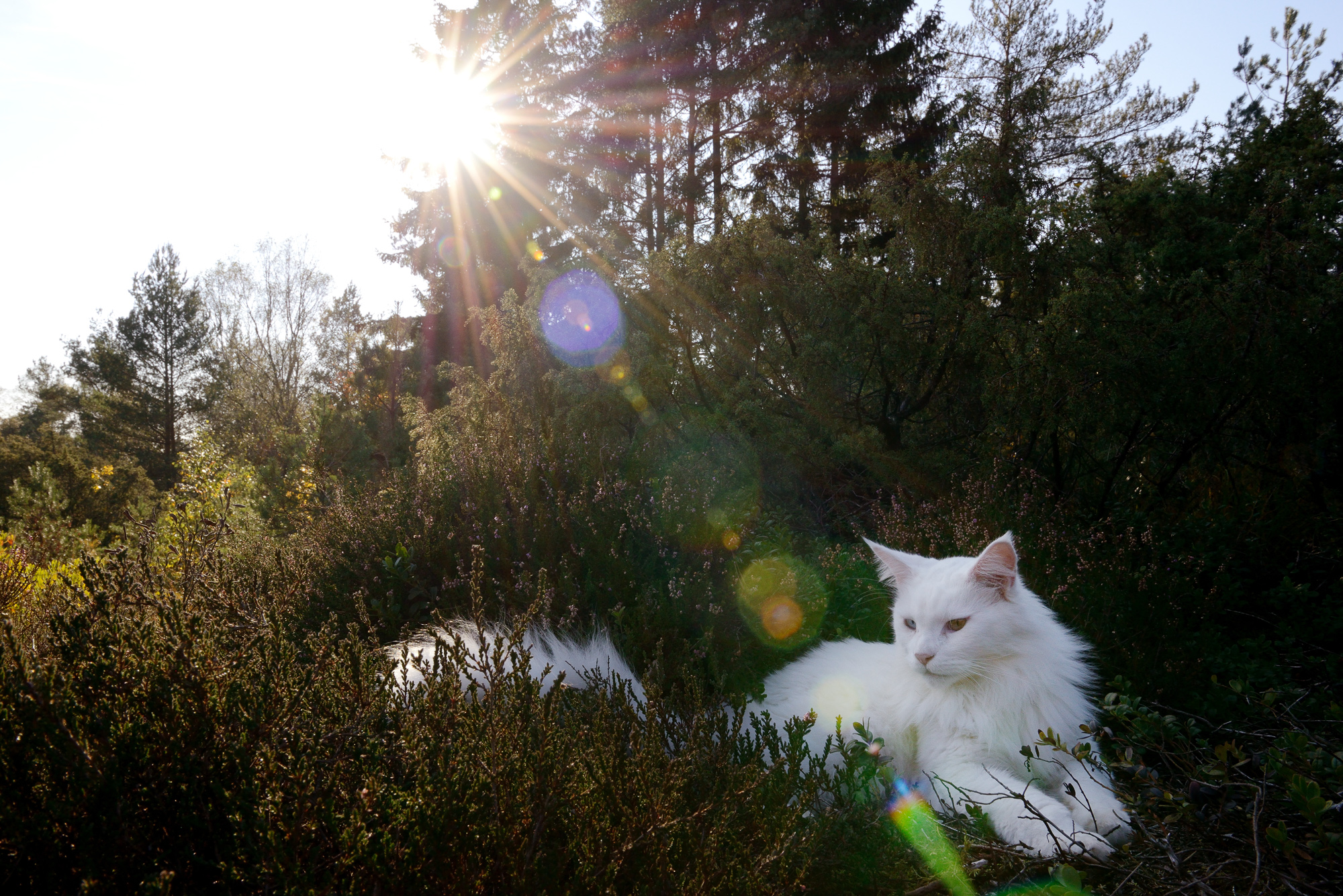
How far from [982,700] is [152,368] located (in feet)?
92.5

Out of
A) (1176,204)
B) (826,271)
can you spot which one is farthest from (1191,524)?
(826,271)

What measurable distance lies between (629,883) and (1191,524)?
4.40 m

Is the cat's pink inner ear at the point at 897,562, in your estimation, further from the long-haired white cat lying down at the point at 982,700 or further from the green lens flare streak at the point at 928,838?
the green lens flare streak at the point at 928,838

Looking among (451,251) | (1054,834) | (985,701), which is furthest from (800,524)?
(451,251)

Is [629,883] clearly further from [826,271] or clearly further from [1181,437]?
[826,271]

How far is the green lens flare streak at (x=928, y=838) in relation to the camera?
6.21ft

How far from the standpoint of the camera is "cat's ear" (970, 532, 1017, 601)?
2242mm

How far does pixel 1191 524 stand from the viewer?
4.29 meters

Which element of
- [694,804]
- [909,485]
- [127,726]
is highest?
[127,726]

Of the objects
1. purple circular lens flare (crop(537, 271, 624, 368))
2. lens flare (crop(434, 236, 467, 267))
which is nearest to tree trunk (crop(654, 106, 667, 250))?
lens flare (crop(434, 236, 467, 267))

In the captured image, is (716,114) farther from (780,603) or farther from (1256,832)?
(1256,832)

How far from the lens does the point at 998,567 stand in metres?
2.30

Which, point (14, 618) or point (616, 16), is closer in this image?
point (14, 618)

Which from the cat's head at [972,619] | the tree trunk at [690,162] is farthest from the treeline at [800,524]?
the tree trunk at [690,162]
